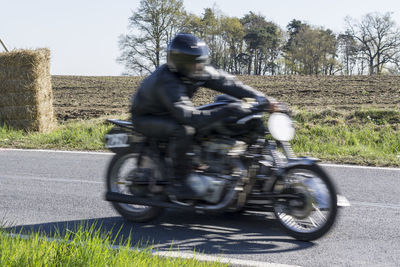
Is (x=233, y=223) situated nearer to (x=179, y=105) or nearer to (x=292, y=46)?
(x=179, y=105)

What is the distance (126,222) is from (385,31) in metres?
→ 55.9

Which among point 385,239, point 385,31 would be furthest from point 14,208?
point 385,31

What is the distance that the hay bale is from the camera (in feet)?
38.7

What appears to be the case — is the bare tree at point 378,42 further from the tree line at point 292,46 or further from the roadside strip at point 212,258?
the roadside strip at point 212,258

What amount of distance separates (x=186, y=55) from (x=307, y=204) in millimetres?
1698

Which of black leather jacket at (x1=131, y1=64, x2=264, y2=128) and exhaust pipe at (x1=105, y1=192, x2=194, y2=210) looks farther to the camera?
exhaust pipe at (x1=105, y1=192, x2=194, y2=210)

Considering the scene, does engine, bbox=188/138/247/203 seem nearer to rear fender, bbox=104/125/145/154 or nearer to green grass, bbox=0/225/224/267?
rear fender, bbox=104/125/145/154

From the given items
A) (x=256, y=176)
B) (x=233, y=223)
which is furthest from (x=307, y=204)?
(x=233, y=223)

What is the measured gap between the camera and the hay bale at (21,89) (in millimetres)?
11797

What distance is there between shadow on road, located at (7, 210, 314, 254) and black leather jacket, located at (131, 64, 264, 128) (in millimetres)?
1012

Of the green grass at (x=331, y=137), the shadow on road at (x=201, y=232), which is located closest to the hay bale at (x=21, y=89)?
the green grass at (x=331, y=137)

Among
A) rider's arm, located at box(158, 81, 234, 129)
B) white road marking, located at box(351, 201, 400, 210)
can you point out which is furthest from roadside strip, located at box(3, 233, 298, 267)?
white road marking, located at box(351, 201, 400, 210)

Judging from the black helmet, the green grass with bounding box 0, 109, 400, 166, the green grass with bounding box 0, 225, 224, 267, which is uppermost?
the black helmet

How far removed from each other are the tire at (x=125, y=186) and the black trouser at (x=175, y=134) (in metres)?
0.33
